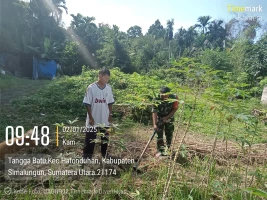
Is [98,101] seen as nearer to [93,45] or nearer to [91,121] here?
[91,121]

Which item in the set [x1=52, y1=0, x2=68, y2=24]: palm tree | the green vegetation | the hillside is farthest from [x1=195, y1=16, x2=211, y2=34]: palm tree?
the hillside

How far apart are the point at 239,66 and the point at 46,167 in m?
15.9

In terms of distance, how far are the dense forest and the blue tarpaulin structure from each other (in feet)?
1.90

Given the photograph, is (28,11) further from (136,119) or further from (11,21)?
(136,119)

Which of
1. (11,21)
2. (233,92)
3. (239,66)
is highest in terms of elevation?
(11,21)

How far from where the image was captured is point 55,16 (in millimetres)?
26156

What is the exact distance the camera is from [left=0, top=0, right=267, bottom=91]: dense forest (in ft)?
52.7

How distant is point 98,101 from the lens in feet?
9.64

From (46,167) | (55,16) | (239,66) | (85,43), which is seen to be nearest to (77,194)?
(46,167)

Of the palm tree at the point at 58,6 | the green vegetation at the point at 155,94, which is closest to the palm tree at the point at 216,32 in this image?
the green vegetation at the point at 155,94

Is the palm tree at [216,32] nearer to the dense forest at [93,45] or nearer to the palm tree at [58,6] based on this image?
the dense forest at [93,45]
